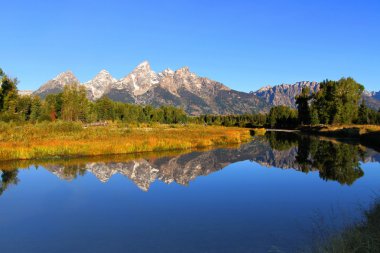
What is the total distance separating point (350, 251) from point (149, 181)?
1927cm

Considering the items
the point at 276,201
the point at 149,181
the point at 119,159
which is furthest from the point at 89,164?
the point at 276,201

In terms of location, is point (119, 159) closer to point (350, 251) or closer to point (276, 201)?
point (276, 201)

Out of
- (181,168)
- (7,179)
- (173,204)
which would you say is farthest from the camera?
(181,168)

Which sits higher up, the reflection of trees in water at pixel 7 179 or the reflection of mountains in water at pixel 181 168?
the reflection of mountains in water at pixel 181 168

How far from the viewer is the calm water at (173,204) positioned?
14.0m

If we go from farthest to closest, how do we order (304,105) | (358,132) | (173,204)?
1. (304,105)
2. (358,132)
3. (173,204)

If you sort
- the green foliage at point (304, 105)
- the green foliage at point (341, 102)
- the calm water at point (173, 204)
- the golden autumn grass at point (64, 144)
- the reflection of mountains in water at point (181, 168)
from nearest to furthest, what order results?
the calm water at point (173, 204)
the reflection of mountains in water at point (181, 168)
the golden autumn grass at point (64, 144)
the green foliage at point (341, 102)
the green foliage at point (304, 105)

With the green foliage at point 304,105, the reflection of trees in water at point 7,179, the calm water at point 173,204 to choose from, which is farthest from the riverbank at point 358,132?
the reflection of trees in water at point 7,179

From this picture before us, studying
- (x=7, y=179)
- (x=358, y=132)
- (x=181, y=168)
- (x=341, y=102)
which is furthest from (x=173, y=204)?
(x=341, y=102)

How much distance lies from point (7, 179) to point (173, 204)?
15.6 m

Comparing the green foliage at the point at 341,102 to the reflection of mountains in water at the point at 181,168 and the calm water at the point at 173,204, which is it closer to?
the reflection of mountains in water at the point at 181,168

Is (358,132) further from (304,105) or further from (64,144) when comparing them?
(64,144)

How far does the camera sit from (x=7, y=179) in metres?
27.4

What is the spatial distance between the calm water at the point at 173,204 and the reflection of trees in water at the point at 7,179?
7cm
